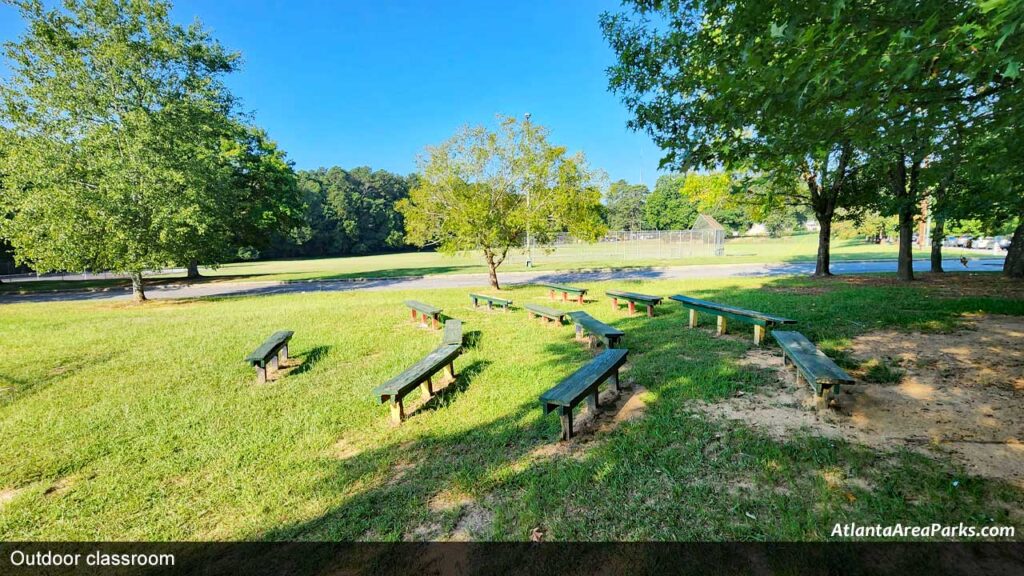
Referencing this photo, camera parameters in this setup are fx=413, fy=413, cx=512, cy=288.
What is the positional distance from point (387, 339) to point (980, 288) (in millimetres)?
14784

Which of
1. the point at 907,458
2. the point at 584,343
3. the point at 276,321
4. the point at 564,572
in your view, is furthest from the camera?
the point at 276,321

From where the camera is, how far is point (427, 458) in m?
3.71

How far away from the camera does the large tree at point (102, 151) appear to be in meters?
12.5

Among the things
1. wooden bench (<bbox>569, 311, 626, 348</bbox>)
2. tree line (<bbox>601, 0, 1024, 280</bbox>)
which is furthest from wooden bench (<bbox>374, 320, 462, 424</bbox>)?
tree line (<bbox>601, 0, 1024, 280</bbox>)

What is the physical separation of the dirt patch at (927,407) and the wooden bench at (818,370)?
0.68 ft

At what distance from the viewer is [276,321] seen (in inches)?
409

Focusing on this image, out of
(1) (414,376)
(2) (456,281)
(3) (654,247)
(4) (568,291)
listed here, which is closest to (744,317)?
(1) (414,376)

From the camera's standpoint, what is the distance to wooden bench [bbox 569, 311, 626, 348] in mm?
5746

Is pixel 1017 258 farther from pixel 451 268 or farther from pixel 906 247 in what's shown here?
pixel 451 268

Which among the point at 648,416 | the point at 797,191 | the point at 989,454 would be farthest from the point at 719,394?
the point at 797,191

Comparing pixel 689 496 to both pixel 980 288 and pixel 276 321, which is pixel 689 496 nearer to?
pixel 276 321

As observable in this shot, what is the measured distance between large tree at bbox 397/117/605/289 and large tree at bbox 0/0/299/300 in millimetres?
7365

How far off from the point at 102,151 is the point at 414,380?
15.4 metres

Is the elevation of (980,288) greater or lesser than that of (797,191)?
lesser
